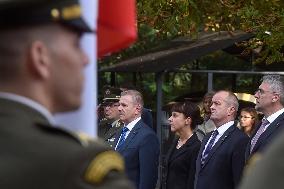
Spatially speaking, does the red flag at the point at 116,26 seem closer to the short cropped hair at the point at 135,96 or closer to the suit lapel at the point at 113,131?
the short cropped hair at the point at 135,96

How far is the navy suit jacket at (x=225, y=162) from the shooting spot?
7863 mm

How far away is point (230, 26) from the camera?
1184 centimetres

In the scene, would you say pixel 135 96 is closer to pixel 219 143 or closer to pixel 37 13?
pixel 219 143

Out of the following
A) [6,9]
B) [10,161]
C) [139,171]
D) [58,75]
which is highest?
[6,9]

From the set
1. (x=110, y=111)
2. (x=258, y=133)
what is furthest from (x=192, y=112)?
(x=110, y=111)

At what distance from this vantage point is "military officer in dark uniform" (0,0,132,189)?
2.06 meters

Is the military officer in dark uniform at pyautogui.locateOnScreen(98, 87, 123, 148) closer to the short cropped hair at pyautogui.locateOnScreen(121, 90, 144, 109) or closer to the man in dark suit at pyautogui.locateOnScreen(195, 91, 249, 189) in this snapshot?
the short cropped hair at pyautogui.locateOnScreen(121, 90, 144, 109)

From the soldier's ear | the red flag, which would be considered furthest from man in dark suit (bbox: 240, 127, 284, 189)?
the red flag

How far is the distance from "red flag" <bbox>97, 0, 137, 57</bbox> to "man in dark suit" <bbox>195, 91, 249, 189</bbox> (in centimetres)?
406

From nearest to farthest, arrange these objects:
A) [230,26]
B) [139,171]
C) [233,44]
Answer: [139,171], [230,26], [233,44]

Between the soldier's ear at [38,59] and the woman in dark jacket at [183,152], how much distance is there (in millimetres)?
6309

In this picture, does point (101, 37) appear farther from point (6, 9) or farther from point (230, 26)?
point (230, 26)

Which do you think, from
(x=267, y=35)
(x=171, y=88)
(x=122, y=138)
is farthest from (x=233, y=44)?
(x=171, y=88)

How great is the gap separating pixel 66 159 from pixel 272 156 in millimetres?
533
